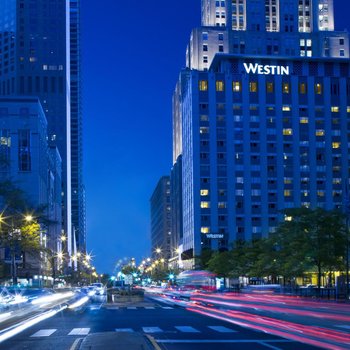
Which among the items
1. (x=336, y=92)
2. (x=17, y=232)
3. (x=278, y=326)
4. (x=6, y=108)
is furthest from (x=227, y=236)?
(x=278, y=326)

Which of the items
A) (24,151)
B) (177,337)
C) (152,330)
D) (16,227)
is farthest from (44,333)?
(24,151)

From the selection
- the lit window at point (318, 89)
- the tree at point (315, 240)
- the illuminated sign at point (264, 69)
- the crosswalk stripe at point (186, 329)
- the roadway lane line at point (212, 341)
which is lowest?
the crosswalk stripe at point (186, 329)

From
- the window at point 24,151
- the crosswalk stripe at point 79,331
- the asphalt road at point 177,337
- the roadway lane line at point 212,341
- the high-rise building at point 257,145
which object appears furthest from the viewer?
the high-rise building at point 257,145

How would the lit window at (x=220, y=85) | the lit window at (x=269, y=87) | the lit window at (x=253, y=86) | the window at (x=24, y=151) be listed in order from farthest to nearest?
the lit window at (x=269, y=87) < the lit window at (x=253, y=86) < the lit window at (x=220, y=85) < the window at (x=24, y=151)

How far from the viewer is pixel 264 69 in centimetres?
17712

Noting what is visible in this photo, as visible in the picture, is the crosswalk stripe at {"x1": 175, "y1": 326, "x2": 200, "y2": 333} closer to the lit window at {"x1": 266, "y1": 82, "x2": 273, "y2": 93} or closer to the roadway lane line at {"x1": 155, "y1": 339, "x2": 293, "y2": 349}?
the roadway lane line at {"x1": 155, "y1": 339, "x2": 293, "y2": 349}

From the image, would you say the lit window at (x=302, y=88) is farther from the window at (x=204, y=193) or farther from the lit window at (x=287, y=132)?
the window at (x=204, y=193)

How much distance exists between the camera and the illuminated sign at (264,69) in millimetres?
176750

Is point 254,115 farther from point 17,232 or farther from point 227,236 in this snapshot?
point 17,232

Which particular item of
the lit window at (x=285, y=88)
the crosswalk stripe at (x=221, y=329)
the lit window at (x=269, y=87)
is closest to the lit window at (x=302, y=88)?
the lit window at (x=285, y=88)

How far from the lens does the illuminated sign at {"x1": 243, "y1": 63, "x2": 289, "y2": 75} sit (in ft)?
580

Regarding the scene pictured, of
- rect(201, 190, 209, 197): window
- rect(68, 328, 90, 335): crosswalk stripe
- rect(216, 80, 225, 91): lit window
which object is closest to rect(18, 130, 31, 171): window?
rect(201, 190, 209, 197): window

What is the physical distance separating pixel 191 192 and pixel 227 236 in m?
14.6

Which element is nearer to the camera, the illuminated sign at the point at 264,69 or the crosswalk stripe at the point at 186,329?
the crosswalk stripe at the point at 186,329
